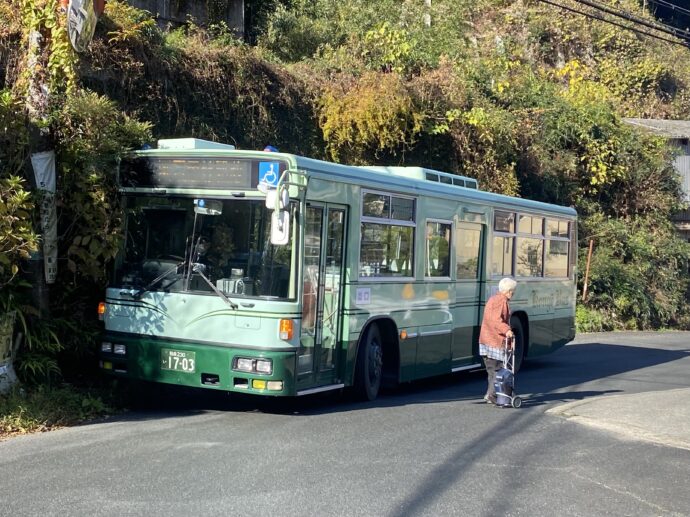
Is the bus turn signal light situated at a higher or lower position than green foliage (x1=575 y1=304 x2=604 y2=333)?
higher

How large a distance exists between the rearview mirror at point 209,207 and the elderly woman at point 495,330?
12.4ft

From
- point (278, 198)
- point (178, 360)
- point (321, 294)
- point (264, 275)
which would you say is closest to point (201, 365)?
point (178, 360)

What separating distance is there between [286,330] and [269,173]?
170cm

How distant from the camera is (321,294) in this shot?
9797mm

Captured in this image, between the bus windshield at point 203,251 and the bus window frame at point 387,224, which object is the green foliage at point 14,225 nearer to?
the bus windshield at point 203,251

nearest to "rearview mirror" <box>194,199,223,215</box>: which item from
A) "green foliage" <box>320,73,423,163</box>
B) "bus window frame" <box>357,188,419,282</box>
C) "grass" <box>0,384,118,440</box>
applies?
"bus window frame" <box>357,188,419,282</box>

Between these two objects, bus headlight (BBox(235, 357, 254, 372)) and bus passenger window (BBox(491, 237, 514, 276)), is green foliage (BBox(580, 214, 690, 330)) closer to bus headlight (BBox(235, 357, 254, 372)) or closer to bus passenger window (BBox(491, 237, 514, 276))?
bus passenger window (BBox(491, 237, 514, 276))

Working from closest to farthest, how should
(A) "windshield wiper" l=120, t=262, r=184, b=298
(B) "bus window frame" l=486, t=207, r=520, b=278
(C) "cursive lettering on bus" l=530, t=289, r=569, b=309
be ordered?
1. (A) "windshield wiper" l=120, t=262, r=184, b=298
2. (B) "bus window frame" l=486, t=207, r=520, b=278
3. (C) "cursive lettering on bus" l=530, t=289, r=569, b=309

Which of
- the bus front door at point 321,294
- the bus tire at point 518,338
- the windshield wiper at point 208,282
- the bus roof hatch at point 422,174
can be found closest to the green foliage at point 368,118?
the bus roof hatch at point 422,174

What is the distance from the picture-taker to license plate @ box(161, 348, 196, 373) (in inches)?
370

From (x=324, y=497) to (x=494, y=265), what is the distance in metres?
8.13

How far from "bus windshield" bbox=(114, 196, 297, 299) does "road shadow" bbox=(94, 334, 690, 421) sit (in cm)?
160

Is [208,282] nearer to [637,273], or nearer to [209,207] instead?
[209,207]

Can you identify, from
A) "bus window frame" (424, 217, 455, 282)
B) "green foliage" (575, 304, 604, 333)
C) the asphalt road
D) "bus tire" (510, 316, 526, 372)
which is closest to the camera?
the asphalt road
